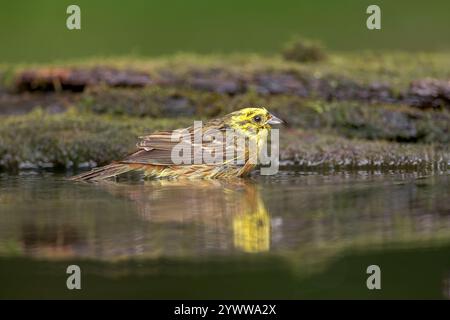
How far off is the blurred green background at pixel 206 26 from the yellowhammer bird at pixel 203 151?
244 inches

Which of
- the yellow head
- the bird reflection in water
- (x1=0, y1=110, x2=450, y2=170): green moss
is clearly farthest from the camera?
(x1=0, y1=110, x2=450, y2=170): green moss

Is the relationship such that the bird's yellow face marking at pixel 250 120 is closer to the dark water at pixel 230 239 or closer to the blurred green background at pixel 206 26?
the dark water at pixel 230 239

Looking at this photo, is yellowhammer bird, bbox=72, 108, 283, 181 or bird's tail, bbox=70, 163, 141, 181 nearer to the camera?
bird's tail, bbox=70, 163, 141, 181

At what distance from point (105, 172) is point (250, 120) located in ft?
4.85

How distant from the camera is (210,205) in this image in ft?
22.0

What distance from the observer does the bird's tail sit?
799 cm

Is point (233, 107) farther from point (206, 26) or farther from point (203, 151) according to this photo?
point (206, 26)

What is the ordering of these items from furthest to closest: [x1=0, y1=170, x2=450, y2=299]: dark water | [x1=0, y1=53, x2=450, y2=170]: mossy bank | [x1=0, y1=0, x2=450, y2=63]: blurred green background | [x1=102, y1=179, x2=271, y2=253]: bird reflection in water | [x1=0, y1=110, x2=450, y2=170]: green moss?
[x1=0, y1=0, x2=450, y2=63]: blurred green background, [x1=0, y1=53, x2=450, y2=170]: mossy bank, [x1=0, y1=110, x2=450, y2=170]: green moss, [x1=102, y1=179, x2=271, y2=253]: bird reflection in water, [x1=0, y1=170, x2=450, y2=299]: dark water

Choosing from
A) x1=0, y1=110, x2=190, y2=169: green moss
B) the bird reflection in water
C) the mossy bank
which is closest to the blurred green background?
the mossy bank

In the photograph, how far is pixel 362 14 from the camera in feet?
53.2

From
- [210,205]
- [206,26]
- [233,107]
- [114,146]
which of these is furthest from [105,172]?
[206,26]

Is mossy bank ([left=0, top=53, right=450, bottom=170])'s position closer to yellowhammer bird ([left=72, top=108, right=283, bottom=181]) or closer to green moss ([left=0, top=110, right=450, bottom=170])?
green moss ([left=0, top=110, right=450, bottom=170])

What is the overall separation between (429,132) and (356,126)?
776 millimetres
